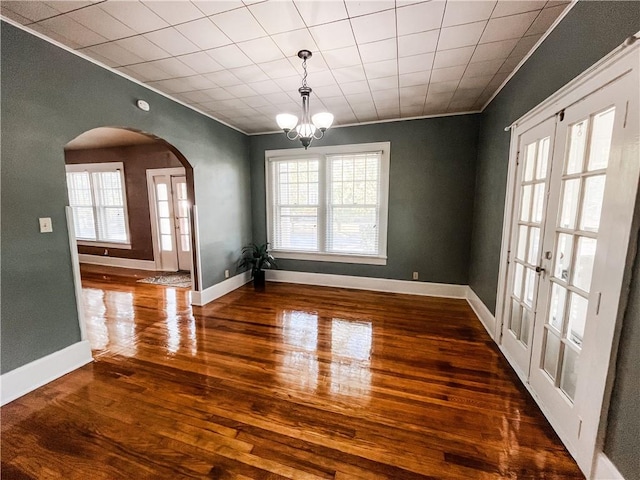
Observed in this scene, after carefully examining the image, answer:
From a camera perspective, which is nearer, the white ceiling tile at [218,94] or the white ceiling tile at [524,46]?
the white ceiling tile at [524,46]

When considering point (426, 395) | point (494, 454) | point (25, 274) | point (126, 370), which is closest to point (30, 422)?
point (126, 370)

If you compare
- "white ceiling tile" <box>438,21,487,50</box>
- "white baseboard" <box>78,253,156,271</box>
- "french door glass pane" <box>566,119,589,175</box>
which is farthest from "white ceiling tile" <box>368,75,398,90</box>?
"white baseboard" <box>78,253,156,271</box>

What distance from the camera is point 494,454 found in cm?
150

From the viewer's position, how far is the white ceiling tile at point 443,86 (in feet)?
9.21

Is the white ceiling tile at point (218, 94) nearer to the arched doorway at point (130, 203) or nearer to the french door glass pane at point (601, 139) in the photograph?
the arched doorway at point (130, 203)

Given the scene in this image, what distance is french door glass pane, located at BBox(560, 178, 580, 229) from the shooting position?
1.63 metres

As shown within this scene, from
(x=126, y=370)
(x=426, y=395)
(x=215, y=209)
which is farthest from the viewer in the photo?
(x=215, y=209)

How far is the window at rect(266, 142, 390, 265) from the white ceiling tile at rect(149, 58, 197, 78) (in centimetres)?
213

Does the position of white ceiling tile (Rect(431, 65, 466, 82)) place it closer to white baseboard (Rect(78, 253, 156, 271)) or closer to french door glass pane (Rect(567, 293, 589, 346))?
french door glass pane (Rect(567, 293, 589, 346))

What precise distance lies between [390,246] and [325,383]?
2636mm

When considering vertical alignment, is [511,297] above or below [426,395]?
above

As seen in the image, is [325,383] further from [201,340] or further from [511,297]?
[511,297]

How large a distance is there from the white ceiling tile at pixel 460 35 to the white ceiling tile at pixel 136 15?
2.07 meters

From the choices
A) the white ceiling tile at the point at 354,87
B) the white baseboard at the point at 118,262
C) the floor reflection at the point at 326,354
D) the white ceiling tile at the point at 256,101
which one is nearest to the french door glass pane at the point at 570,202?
the floor reflection at the point at 326,354
